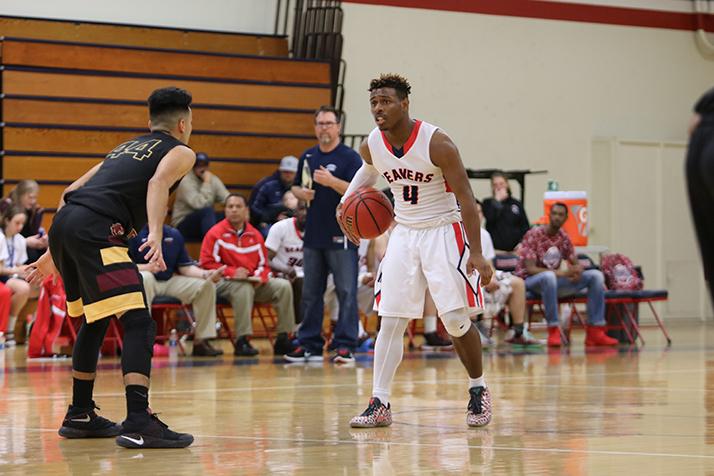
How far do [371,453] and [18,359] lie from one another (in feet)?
21.8

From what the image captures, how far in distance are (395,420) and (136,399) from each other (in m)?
1.57

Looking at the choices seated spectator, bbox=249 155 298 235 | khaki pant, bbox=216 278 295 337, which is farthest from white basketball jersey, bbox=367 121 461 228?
seated spectator, bbox=249 155 298 235

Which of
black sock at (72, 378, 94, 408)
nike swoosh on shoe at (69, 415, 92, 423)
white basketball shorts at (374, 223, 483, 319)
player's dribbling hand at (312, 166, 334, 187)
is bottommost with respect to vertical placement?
nike swoosh on shoe at (69, 415, 92, 423)

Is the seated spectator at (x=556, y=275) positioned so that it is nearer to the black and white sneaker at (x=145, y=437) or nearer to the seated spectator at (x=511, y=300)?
the seated spectator at (x=511, y=300)

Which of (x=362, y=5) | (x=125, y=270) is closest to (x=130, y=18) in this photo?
(x=362, y=5)

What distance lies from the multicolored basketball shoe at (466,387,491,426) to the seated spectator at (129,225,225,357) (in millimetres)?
5621

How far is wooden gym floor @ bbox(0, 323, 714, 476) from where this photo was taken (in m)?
4.71

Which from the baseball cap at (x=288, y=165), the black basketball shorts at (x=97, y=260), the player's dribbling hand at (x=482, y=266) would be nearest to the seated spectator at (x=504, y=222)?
the baseball cap at (x=288, y=165)

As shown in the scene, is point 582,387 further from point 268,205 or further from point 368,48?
point 368,48

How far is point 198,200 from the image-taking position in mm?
13750

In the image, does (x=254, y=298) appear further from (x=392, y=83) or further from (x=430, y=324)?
(x=392, y=83)

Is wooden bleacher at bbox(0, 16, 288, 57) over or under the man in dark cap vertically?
over

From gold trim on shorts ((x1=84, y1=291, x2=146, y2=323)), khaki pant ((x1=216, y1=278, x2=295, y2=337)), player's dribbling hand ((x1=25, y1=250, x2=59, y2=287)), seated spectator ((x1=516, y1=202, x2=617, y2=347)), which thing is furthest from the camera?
seated spectator ((x1=516, y1=202, x2=617, y2=347))

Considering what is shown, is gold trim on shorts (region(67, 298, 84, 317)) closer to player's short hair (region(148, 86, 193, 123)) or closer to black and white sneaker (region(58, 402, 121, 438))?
black and white sneaker (region(58, 402, 121, 438))
